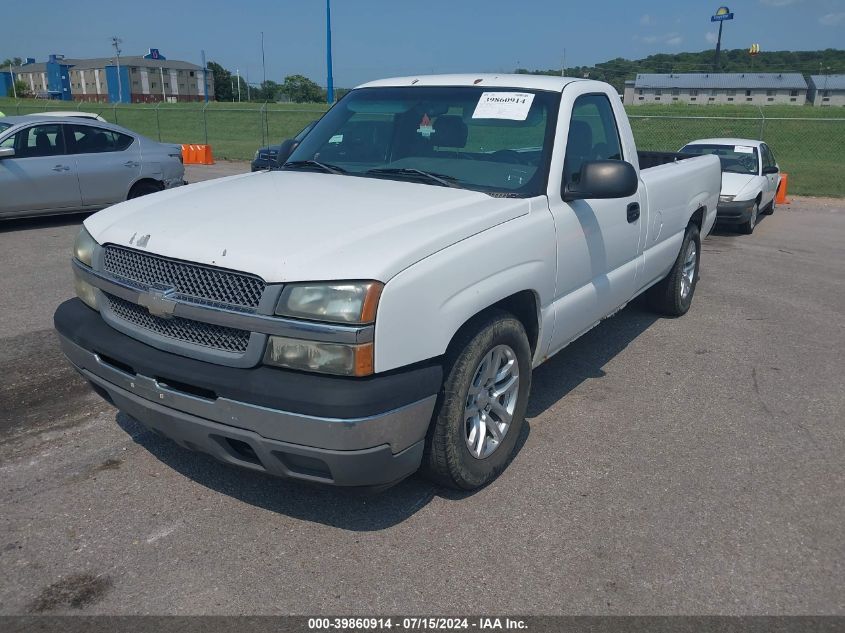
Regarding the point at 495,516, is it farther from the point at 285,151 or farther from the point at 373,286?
the point at 285,151

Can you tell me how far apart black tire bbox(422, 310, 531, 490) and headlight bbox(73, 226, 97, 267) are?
1.82m

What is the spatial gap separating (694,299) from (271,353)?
5.88 meters

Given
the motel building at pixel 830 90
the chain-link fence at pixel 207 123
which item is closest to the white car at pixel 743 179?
the chain-link fence at pixel 207 123

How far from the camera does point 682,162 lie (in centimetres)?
631

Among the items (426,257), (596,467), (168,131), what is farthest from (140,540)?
(168,131)

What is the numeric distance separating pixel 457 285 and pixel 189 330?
44.5 inches

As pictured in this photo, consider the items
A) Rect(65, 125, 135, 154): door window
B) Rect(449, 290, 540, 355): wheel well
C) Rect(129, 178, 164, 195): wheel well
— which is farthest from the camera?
Rect(129, 178, 164, 195): wheel well

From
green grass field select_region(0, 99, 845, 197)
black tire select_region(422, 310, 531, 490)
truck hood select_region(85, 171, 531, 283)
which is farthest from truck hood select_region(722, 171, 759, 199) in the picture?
Answer: black tire select_region(422, 310, 531, 490)

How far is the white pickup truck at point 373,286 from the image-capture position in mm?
2748

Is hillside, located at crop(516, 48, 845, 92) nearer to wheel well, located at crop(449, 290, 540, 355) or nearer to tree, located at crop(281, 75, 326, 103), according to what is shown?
tree, located at crop(281, 75, 326, 103)

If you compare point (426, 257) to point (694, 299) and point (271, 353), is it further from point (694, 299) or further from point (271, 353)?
point (694, 299)

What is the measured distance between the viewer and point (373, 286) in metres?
2.72

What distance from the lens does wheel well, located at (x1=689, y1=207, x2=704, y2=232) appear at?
6.63 metres

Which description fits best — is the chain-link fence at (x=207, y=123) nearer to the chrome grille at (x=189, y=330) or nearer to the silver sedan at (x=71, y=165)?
the silver sedan at (x=71, y=165)
